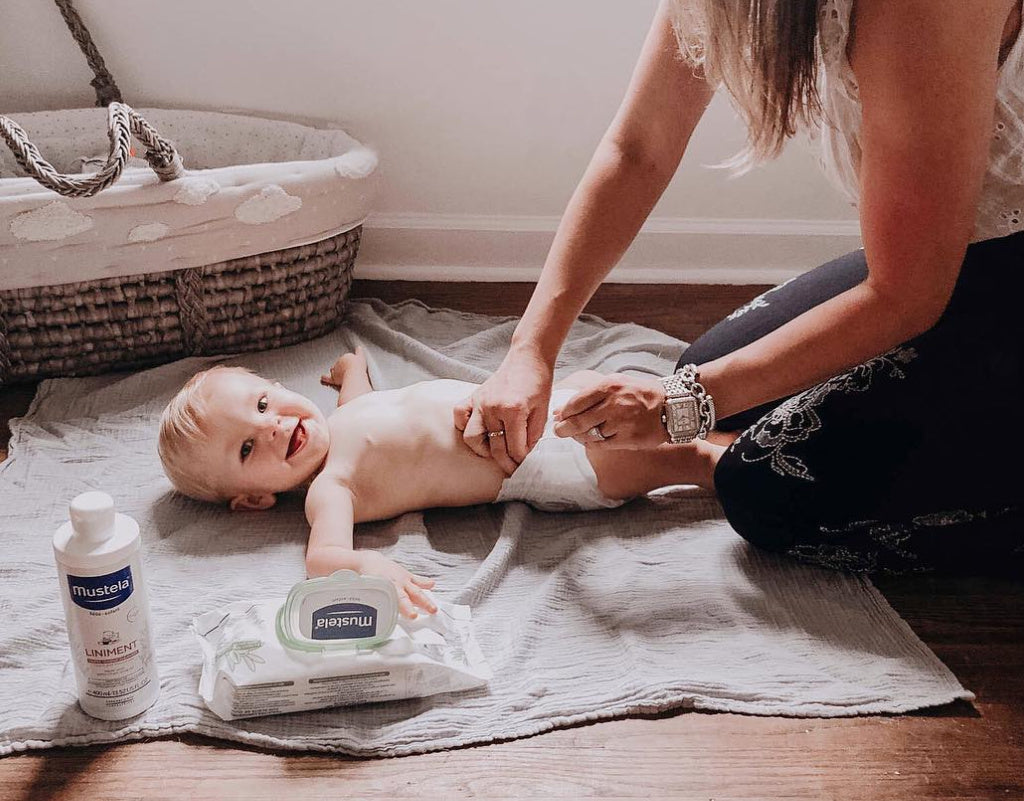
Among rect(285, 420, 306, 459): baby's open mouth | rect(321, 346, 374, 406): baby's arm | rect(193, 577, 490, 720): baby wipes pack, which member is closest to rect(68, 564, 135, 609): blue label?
rect(193, 577, 490, 720): baby wipes pack

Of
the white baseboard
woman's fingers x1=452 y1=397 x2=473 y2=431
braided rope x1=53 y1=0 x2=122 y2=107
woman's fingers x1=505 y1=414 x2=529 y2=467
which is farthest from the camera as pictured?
the white baseboard

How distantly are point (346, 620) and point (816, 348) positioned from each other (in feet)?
1.89

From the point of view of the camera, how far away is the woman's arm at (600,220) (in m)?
1.19

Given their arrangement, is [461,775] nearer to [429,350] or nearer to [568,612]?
[568,612]

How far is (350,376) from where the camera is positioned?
5.25 feet

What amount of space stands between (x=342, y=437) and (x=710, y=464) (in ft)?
1.72

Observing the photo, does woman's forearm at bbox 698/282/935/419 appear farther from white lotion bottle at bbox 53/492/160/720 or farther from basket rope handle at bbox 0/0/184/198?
basket rope handle at bbox 0/0/184/198

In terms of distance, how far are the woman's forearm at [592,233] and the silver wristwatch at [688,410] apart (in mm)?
210

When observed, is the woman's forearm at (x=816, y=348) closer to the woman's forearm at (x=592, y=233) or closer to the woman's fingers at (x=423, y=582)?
the woman's forearm at (x=592, y=233)

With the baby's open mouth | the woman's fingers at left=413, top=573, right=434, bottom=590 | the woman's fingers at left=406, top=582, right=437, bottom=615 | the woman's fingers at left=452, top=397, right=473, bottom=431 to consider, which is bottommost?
the woman's fingers at left=413, top=573, right=434, bottom=590

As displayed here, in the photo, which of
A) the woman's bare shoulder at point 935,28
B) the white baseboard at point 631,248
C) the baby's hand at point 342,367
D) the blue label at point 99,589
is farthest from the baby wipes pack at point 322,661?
the white baseboard at point 631,248

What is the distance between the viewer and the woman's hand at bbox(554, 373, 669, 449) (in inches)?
41.8

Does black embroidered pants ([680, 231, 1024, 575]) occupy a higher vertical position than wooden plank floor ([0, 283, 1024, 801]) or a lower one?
higher

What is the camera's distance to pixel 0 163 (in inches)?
76.7
